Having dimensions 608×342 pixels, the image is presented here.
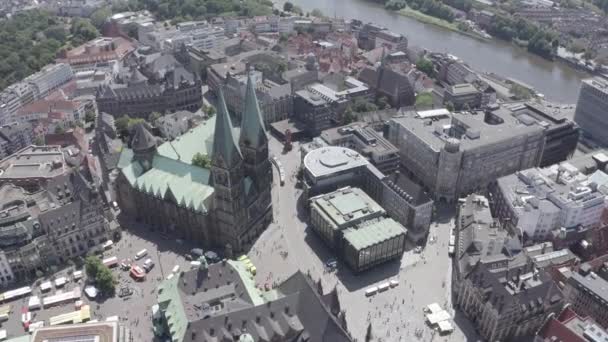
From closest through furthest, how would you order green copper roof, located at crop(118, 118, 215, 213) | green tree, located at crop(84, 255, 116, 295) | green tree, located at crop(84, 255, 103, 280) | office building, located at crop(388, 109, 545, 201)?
1. green tree, located at crop(84, 255, 116, 295)
2. green tree, located at crop(84, 255, 103, 280)
3. green copper roof, located at crop(118, 118, 215, 213)
4. office building, located at crop(388, 109, 545, 201)

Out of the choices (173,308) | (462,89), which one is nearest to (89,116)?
(173,308)

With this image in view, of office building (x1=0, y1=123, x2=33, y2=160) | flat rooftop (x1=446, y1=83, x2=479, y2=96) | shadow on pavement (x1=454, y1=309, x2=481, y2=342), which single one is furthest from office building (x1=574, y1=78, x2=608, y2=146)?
office building (x1=0, y1=123, x2=33, y2=160)

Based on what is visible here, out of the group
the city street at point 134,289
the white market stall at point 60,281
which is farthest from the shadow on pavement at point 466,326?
the white market stall at point 60,281

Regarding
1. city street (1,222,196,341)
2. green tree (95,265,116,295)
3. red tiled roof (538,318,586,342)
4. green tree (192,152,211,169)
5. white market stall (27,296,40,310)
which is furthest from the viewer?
green tree (192,152,211,169)

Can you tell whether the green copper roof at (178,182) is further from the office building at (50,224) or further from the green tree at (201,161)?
the office building at (50,224)

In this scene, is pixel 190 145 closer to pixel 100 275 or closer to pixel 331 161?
pixel 331 161

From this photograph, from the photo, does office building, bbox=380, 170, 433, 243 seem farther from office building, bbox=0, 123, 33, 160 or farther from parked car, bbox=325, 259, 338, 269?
office building, bbox=0, 123, 33, 160

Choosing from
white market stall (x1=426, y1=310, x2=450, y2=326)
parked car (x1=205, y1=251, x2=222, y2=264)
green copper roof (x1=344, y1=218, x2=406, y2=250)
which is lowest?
white market stall (x1=426, y1=310, x2=450, y2=326)

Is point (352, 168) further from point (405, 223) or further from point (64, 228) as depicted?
point (64, 228)

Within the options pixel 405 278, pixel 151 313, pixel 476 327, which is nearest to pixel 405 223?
pixel 405 278
